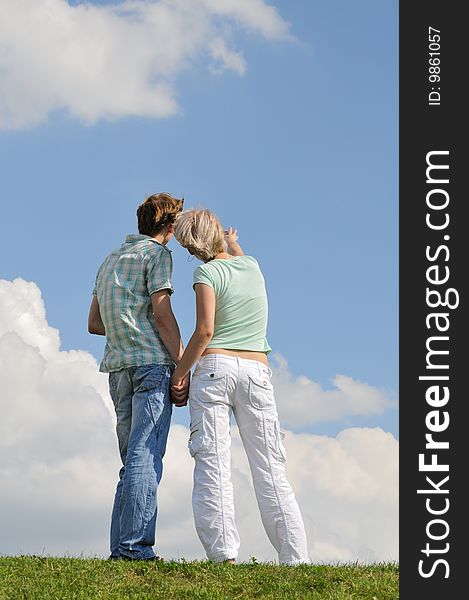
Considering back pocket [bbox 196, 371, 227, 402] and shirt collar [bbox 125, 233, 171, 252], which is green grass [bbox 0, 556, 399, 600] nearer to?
back pocket [bbox 196, 371, 227, 402]

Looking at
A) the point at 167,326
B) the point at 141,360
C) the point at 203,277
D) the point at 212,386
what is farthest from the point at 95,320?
the point at 212,386

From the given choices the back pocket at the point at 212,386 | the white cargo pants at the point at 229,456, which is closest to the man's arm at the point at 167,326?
the white cargo pants at the point at 229,456

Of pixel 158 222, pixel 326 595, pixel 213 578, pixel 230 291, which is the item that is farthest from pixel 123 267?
pixel 326 595

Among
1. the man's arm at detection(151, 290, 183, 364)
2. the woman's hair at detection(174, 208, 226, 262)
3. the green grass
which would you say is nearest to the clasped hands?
the man's arm at detection(151, 290, 183, 364)

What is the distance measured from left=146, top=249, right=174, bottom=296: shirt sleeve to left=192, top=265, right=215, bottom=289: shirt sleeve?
0.54 m

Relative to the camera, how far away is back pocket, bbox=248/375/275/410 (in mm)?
8625

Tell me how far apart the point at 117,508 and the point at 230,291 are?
7.97 ft

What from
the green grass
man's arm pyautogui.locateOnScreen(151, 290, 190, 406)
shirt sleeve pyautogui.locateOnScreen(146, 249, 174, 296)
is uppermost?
shirt sleeve pyautogui.locateOnScreen(146, 249, 174, 296)

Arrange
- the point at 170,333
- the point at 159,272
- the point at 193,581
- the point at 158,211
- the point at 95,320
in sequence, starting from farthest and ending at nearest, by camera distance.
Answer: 1. the point at 95,320
2. the point at 158,211
3. the point at 159,272
4. the point at 170,333
5. the point at 193,581

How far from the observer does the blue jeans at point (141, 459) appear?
885 cm

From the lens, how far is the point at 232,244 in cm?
952

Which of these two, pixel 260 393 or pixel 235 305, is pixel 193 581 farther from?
pixel 235 305

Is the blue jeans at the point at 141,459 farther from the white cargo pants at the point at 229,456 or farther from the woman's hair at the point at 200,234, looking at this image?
the woman's hair at the point at 200,234

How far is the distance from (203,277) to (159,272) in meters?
0.71
